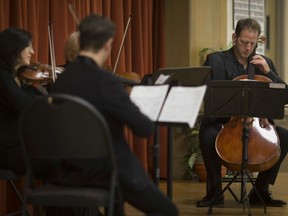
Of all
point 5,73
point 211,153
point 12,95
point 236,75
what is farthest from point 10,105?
point 236,75

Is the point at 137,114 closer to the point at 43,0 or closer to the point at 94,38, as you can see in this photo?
the point at 94,38

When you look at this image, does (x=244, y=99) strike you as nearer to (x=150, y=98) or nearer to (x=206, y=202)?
(x=206, y=202)

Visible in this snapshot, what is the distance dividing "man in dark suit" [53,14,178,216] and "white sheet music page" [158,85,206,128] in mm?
244

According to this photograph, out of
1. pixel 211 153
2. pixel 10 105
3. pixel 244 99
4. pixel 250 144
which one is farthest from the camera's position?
pixel 211 153

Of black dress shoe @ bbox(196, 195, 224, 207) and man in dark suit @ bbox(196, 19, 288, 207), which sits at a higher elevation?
man in dark suit @ bbox(196, 19, 288, 207)

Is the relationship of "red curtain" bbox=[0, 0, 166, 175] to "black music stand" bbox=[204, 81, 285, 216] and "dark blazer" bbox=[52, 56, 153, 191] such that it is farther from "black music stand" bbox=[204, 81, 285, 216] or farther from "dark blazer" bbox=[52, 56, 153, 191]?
"dark blazer" bbox=[52, 56, 153, 191]

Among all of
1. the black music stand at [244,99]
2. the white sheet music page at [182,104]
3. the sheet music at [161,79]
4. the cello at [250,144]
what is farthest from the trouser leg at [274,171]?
the white sheet music page at [182,104]

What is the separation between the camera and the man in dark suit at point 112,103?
239 cm

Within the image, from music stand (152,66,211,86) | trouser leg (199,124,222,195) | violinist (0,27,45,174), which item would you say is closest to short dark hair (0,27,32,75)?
violinist (0,27,45,174)

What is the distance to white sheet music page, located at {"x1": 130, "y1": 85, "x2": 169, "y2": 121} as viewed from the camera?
2.68 metres

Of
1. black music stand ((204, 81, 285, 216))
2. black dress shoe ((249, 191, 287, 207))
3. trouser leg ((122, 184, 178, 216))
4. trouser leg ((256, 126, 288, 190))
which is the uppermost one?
black music stand ((204, 81, 285, 216))

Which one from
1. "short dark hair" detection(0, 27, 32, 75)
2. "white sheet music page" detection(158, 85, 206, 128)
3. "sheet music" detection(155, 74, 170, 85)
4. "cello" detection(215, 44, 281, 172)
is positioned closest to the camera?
"white sheet music page" detection(158, 85, 206, 128)

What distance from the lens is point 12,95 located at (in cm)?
337

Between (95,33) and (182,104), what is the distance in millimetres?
511
